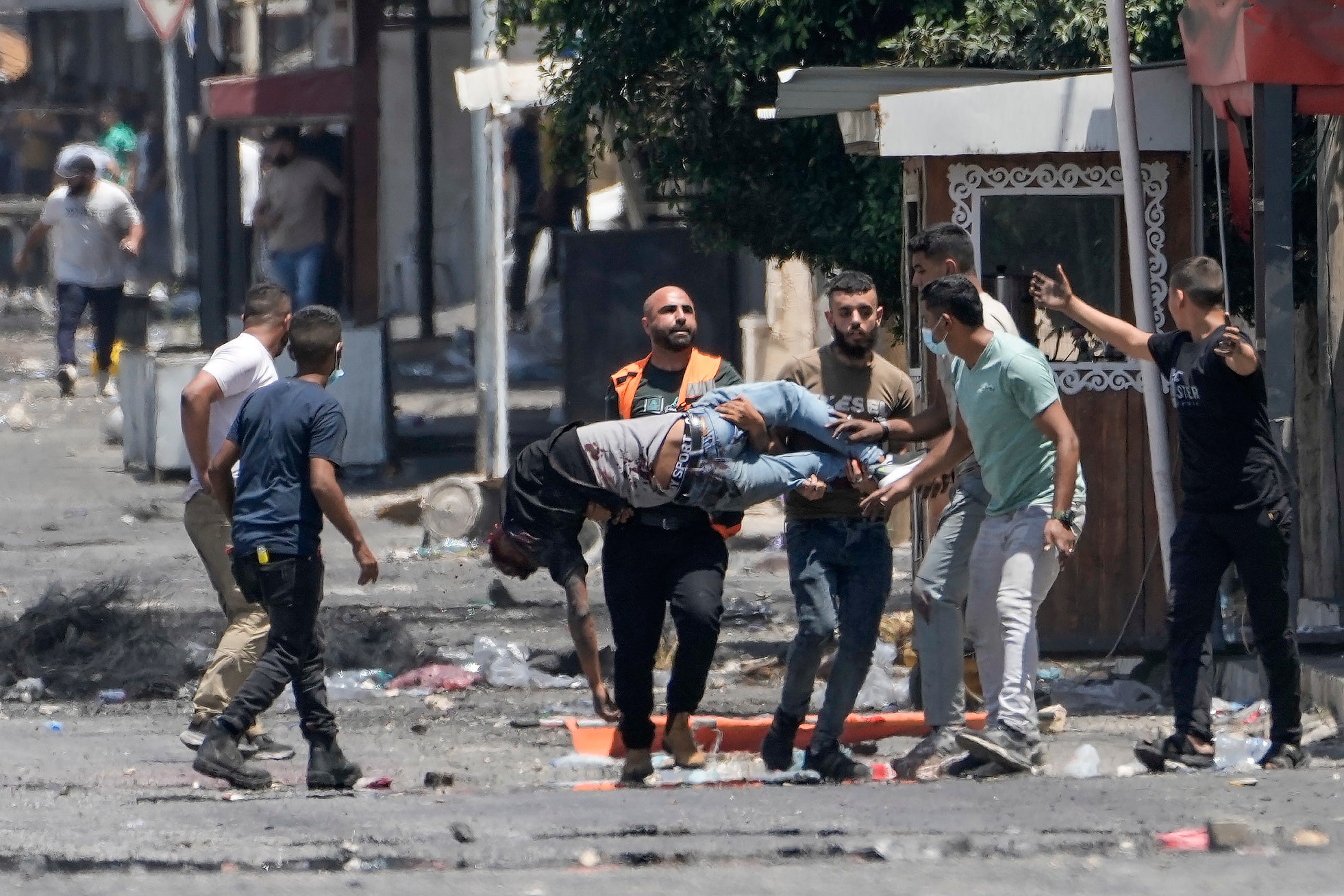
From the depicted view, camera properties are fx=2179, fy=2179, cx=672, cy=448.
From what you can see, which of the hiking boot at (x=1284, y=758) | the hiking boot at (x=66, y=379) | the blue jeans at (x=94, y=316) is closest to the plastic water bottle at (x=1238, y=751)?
the hiking boot at (x=1284, y=758)

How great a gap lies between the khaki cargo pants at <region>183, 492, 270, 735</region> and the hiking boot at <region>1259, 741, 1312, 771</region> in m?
3.38

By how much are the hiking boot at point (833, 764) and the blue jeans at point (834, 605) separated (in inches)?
0.8

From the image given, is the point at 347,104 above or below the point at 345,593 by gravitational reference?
above

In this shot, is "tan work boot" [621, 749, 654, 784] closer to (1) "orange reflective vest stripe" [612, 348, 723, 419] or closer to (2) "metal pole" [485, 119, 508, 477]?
(1) "orange reflective vest stripe" [612, 348, 723, 419]

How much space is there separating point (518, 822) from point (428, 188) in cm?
1339

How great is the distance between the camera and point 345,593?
36.6ft

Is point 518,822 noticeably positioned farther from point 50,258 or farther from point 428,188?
point 50,258

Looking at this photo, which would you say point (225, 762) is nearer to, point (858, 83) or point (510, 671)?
point (510, 671)

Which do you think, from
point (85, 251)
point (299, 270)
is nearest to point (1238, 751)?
point (299, 270)

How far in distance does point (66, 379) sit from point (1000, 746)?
12.8 metres

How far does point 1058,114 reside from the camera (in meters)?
8.62

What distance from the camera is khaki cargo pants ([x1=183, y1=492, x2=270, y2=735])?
25.0 feet

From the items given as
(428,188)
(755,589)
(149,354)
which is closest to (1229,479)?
(755,589)

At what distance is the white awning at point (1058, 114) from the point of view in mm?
8609
